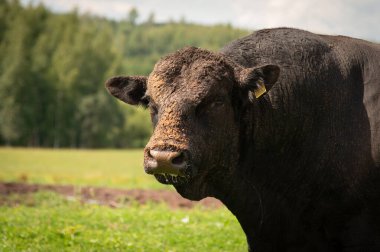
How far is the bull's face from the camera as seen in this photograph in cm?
476

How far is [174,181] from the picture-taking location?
495cm

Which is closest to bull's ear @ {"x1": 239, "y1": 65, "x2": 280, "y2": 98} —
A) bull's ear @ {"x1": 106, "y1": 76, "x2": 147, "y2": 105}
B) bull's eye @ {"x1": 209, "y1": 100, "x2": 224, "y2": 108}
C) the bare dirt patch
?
bull's eye @ {"x1": 209, "y1": 100, "x2": 224, "y2": 108}

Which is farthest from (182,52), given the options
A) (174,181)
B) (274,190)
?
(274,190)

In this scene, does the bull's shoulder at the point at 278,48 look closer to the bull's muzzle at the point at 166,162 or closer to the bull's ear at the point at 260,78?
the bull's ear at the point at 260,78

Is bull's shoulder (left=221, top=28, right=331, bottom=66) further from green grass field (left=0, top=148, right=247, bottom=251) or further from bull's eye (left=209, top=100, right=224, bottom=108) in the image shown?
green grass field (left=0, top=148, right=247, bottom=251)

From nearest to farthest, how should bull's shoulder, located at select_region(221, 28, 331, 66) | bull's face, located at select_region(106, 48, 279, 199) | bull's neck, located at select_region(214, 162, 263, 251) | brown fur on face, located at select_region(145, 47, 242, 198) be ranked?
bull's face, located at select_region(106, 48, 279, 199) < brown fur on face, located at select_region(145, 47, 242, 198) < bull's neck, located at select_region(214, 162, 263, 251) < bull's shoulder, located at select_region(221, 28, 331, 66)

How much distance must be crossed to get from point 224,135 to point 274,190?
1.08 metres

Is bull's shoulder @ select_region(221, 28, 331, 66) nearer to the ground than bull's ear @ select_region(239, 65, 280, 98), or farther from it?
farther from it

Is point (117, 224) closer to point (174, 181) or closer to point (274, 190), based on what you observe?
point (274, 190)

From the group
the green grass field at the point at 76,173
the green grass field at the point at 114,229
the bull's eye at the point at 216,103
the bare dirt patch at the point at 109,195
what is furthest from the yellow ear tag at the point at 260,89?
the green grass field at the point at 76,173

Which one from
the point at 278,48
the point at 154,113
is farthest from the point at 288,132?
the point at 154,113

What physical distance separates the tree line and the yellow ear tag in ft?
291

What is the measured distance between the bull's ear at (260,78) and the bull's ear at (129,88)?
Answer: 1.18m

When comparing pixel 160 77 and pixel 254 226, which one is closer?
pixel 160 77
